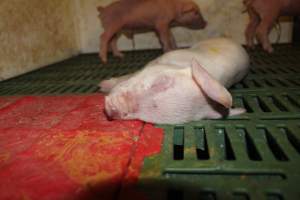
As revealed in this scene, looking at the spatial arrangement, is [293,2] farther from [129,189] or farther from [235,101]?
[129,189]

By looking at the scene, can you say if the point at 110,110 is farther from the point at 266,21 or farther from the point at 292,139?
the point at 266,21

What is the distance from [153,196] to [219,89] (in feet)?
1.95

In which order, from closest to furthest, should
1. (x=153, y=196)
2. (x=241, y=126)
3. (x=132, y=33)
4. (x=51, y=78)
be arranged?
(x=153, y=196)
(x=241, y=126)
(x=51, y=78)
(x=132, y=33)

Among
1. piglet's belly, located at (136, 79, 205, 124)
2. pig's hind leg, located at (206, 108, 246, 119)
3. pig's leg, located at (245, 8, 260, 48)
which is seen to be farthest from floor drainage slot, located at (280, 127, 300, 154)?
pig's leg, located at (245, 8, 260, 48)

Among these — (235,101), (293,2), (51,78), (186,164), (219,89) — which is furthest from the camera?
(293,2)

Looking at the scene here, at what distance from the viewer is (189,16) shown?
4.07m

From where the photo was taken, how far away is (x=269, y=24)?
3.61m

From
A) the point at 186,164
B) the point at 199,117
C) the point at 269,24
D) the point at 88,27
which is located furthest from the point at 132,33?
the point at 186,164

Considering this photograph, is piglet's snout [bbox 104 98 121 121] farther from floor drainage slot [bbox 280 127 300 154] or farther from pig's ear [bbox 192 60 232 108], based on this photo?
floor drainage slot [bbox 280 127 300 154]

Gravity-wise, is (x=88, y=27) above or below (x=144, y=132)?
above

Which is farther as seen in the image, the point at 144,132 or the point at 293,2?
the point at 293,2

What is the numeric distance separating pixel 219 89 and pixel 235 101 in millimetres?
577

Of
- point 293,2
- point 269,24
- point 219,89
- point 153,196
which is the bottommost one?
point 153,196

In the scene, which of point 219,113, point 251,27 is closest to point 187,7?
point 251,27
